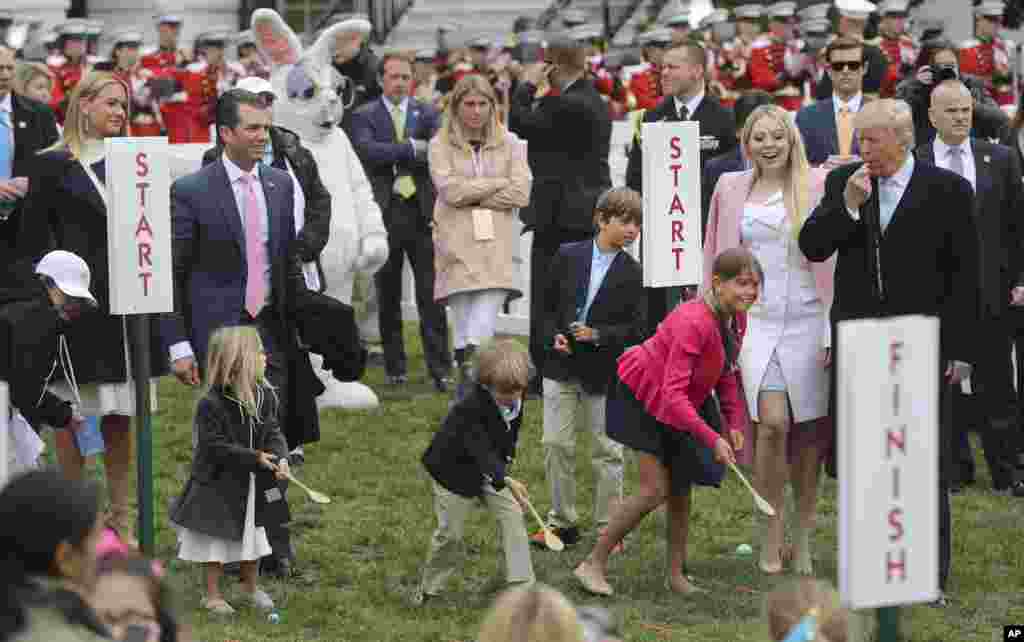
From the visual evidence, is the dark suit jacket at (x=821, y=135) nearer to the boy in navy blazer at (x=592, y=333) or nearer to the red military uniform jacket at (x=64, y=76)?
the boy in navy blazer at (x=592, y=333)

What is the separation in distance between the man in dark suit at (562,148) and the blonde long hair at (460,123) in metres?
0.39

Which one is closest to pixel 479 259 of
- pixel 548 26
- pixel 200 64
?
pixel 200 64

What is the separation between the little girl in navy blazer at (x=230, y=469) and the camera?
26.5 ft

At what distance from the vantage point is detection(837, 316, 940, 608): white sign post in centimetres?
Answer: 483

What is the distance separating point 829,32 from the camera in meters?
25.6

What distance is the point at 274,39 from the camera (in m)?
12.1

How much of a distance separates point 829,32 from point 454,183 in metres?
14.7

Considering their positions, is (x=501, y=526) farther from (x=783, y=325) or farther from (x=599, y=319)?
(x=783, y=325)

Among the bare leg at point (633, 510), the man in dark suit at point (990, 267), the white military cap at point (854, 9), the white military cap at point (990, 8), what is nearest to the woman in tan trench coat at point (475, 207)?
the man in dark suit at point (990, 267)

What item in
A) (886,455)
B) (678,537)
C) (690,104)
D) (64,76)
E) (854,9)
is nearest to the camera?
(886,455)

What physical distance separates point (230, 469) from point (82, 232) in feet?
4.59

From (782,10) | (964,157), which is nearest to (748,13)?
(782,10)

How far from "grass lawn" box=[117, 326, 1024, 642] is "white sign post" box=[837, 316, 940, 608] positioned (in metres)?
2.80

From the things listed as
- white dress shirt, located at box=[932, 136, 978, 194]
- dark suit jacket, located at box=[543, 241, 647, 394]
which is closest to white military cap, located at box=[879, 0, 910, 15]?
white dress shirt, located at box=[932, 136, 978, 194]
